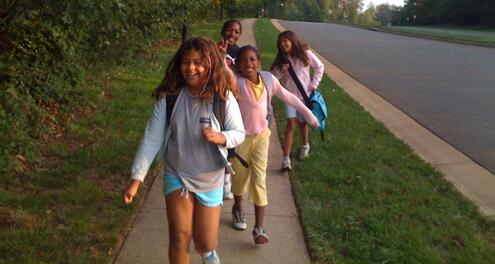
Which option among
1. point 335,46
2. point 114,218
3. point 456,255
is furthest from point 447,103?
point 335,46

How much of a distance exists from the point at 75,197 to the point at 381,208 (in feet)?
Answer: 8.38

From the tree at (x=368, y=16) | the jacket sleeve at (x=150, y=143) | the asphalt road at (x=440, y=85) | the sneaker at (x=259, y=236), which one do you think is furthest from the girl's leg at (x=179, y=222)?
the tree at (x=368, y=16)

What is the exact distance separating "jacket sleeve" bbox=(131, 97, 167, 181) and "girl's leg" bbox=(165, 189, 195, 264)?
0.74 feet

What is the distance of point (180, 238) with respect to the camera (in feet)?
10.3

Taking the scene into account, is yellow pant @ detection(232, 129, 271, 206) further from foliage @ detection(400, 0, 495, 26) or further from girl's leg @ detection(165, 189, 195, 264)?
foliage @ detection(400, 0, 495, 26)

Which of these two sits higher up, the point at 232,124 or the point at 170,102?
the point at 170,102

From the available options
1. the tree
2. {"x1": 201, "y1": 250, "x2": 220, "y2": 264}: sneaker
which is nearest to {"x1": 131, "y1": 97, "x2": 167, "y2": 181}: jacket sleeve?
{"x1": 201, "y1": 250, "x2": 220, "y2": 264}: sneaker

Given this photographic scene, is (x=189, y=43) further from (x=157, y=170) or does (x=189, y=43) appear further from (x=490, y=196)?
(x=490, y=196)

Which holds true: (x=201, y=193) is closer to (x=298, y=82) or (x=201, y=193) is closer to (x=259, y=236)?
(x=259, y=236)

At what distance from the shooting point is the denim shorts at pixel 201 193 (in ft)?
10.3

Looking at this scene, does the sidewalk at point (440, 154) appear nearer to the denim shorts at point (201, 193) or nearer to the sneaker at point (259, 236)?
the sneaker at point (259, 236)

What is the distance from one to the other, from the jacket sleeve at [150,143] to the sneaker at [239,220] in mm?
1432

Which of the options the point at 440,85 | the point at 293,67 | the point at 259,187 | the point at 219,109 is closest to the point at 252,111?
the point at 259,187

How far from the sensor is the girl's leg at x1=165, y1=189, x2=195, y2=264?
3.14m
